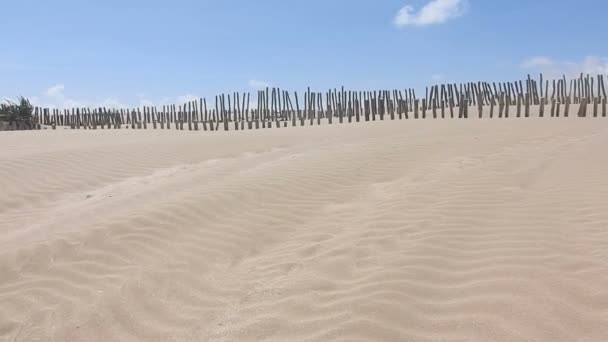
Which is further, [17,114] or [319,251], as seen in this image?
[17,114]

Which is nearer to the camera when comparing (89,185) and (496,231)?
(496,231)

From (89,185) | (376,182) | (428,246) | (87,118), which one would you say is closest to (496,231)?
(428,246)

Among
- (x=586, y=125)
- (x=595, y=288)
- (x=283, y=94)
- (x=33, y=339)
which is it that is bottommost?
(x=33, y=339)

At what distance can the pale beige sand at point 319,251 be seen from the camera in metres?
3.02

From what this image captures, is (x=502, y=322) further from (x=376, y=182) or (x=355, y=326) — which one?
(x=376, y=182)

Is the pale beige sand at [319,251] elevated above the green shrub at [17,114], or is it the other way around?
the green shrub at [17,114]

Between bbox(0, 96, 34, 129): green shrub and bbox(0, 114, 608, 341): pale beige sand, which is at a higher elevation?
bbox(0, 96, 34, 129): green shrub

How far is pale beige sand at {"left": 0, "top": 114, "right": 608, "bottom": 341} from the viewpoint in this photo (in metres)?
3.02

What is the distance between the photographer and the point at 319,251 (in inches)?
165

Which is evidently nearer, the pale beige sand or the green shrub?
the pale beige sand

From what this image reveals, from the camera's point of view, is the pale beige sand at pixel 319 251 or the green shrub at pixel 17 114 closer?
the pale beige sand at pixel 319 251

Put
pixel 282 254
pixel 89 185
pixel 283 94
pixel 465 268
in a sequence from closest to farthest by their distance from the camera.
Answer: pixel 465 268 < pixel 282 254 < pixel 89 185 < pixel 283 94

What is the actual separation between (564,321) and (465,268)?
2.88 feet

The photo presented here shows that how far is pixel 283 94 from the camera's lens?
77.3 feet
